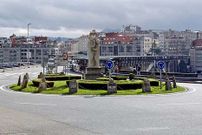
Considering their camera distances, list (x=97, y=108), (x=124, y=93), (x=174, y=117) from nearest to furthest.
→ (x=174, y=117)
(x=97, y=108)
(x=124, y=93)

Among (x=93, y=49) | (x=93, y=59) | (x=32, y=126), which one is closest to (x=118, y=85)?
(x=93, y=59)

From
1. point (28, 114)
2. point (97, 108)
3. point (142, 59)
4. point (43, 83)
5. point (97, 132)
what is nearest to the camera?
point (97, 132)

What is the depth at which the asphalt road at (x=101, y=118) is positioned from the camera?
1427 centimetres

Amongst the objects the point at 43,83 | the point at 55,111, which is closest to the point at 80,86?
the point at 43,83

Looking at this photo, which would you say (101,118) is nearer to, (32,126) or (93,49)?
(32,126)

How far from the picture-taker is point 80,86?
33.7 m

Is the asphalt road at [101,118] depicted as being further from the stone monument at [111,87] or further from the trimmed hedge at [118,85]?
the trimmed hedge at [118,85]

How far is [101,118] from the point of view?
1727 centimetres

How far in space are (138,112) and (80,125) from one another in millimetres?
4610

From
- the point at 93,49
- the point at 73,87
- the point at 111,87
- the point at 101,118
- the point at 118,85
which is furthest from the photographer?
the point at 93,49

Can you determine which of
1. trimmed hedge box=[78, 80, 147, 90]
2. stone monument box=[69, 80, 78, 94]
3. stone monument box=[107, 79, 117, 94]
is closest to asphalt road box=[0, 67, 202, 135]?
stone monument box=[107, 79, 117, 94]

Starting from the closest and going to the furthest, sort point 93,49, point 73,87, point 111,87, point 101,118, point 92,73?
point 101,118 < point 111,87 < point 73,87 < point 92,73 < point 93,49

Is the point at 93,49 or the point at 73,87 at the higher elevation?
the point at 93,49

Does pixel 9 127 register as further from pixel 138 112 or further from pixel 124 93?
pixel 124 93
